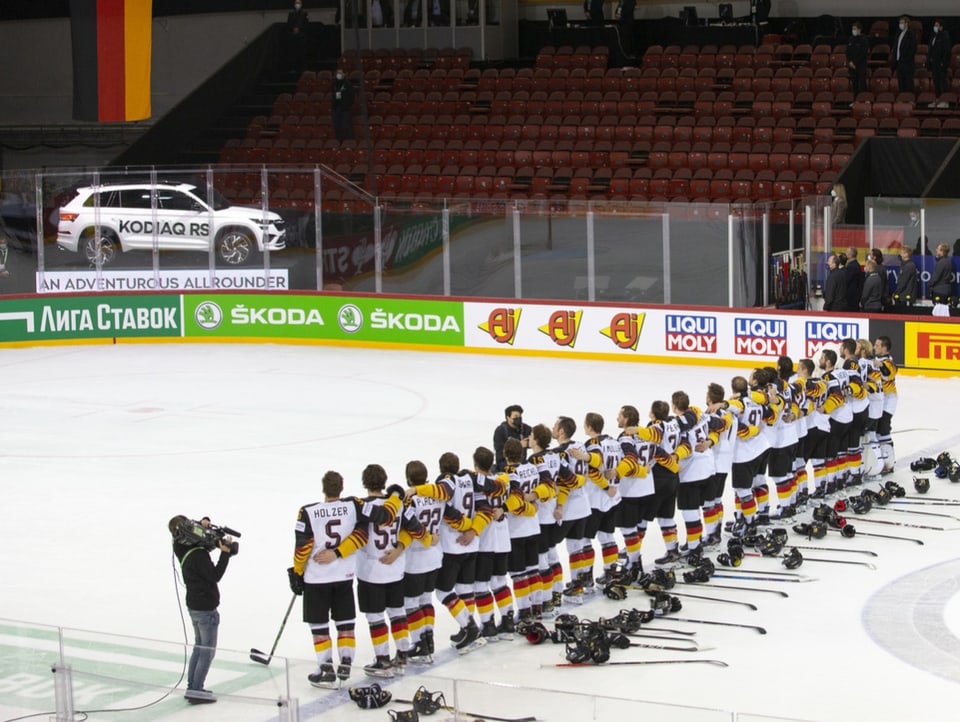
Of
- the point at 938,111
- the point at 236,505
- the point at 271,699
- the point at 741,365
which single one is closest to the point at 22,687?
the point at 271,699

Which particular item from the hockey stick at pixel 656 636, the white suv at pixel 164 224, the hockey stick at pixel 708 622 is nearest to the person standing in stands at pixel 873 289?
the white suv at pixel 164 224

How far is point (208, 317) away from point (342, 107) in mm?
6507

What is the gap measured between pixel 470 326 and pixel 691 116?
7.42m

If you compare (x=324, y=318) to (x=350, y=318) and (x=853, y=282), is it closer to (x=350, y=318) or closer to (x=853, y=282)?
(x=350, y=318)

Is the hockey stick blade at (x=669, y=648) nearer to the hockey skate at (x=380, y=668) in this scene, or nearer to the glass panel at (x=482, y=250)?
the hockey skate at (x=380, y=668)

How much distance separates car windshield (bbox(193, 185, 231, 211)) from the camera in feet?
76.9

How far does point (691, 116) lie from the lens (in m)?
27.1

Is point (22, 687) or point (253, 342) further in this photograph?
point (253, 342)

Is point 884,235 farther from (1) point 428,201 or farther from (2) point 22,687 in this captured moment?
(2) point 22,687

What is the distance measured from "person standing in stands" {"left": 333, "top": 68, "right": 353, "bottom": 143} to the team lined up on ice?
661 inches

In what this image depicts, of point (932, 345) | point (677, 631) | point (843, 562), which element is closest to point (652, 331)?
point (932, 345)

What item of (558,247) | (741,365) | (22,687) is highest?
(558,247)

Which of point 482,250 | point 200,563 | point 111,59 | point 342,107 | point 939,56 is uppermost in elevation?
point 939,56

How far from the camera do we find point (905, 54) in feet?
83.4
